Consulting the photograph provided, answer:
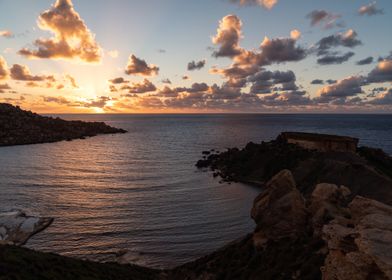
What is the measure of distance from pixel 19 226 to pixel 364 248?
3734 cm

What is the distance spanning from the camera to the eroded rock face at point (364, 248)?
40.1 feet

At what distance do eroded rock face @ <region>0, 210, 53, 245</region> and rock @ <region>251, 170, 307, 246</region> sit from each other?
24069 millimetres

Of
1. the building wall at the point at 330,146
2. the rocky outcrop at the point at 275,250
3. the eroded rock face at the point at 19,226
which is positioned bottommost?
the eroded rock face at the point at 19,226

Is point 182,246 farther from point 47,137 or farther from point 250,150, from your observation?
point 47,137

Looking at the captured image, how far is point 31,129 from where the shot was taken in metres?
140

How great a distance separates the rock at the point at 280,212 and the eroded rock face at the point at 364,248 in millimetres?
9096

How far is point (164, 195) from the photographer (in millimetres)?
53625

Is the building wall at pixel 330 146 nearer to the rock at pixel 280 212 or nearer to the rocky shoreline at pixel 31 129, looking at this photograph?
the rock at pixel 280 212

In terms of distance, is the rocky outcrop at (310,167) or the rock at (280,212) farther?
the rocky outcrop at (310,167)

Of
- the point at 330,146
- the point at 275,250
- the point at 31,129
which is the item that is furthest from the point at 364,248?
the point at 31,129

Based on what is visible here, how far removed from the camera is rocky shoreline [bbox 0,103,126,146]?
128 m

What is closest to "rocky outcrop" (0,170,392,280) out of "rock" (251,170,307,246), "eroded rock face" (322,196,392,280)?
"rock" (251,170,307,246)

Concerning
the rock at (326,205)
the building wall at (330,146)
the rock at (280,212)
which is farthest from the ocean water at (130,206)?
the building wall at (330,146)

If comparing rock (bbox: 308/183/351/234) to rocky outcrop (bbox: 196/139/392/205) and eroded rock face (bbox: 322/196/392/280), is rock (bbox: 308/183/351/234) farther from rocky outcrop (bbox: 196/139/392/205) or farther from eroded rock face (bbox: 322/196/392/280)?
rocky outcrop (bbox: 196/139/392/205)
